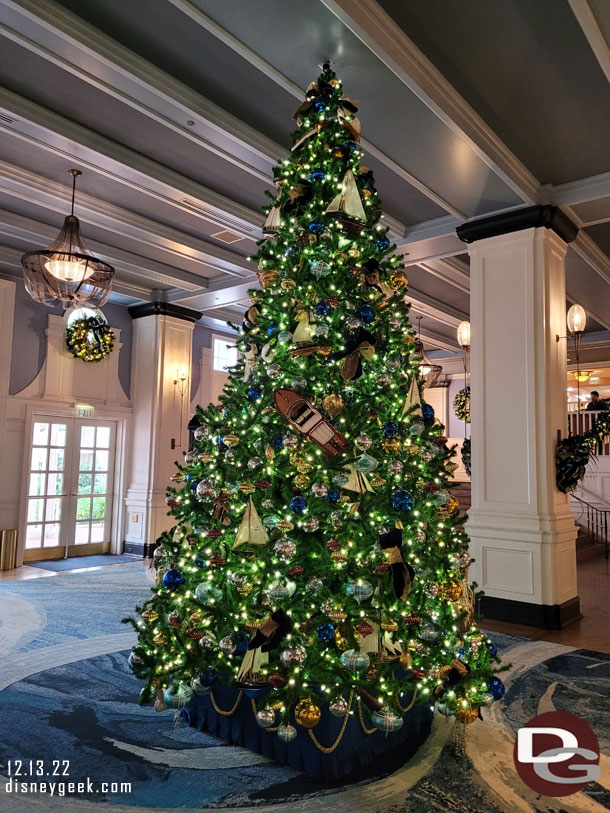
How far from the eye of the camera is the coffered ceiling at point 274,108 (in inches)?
122

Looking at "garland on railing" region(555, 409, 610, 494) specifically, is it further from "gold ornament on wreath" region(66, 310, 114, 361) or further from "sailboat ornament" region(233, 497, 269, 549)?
"gold ornament on wreath" region(66, 310, 114, 361)

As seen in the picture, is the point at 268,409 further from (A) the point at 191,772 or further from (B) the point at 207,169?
(B) the point at 207,169

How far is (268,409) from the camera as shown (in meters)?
2.47

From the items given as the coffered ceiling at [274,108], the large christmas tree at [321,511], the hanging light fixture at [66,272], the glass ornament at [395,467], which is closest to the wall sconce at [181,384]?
the coffered ceiling at [274,108]

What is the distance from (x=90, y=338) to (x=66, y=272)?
3348mm

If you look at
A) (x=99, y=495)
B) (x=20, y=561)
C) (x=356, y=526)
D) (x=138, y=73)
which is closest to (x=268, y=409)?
(x=356, y=526)

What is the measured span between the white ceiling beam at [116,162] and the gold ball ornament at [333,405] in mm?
3164

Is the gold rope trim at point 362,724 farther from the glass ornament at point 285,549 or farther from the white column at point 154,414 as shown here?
the white column at point 154,414

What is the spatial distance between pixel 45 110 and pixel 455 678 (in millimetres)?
4256

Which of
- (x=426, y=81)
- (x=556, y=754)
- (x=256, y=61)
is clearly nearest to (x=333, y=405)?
(x=556, y=754)


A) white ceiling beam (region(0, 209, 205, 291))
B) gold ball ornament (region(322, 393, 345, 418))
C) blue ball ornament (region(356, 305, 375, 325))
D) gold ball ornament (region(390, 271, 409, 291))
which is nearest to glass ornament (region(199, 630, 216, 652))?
gold ball ornament (region(322, 393, 345, 418))

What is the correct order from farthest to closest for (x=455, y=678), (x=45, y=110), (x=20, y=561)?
1. (x=20, y=561)
2. (x=45, y=110)
3. (x=455, y=678)

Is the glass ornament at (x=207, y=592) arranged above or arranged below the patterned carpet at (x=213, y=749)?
above

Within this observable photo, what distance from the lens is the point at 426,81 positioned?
3.47m
